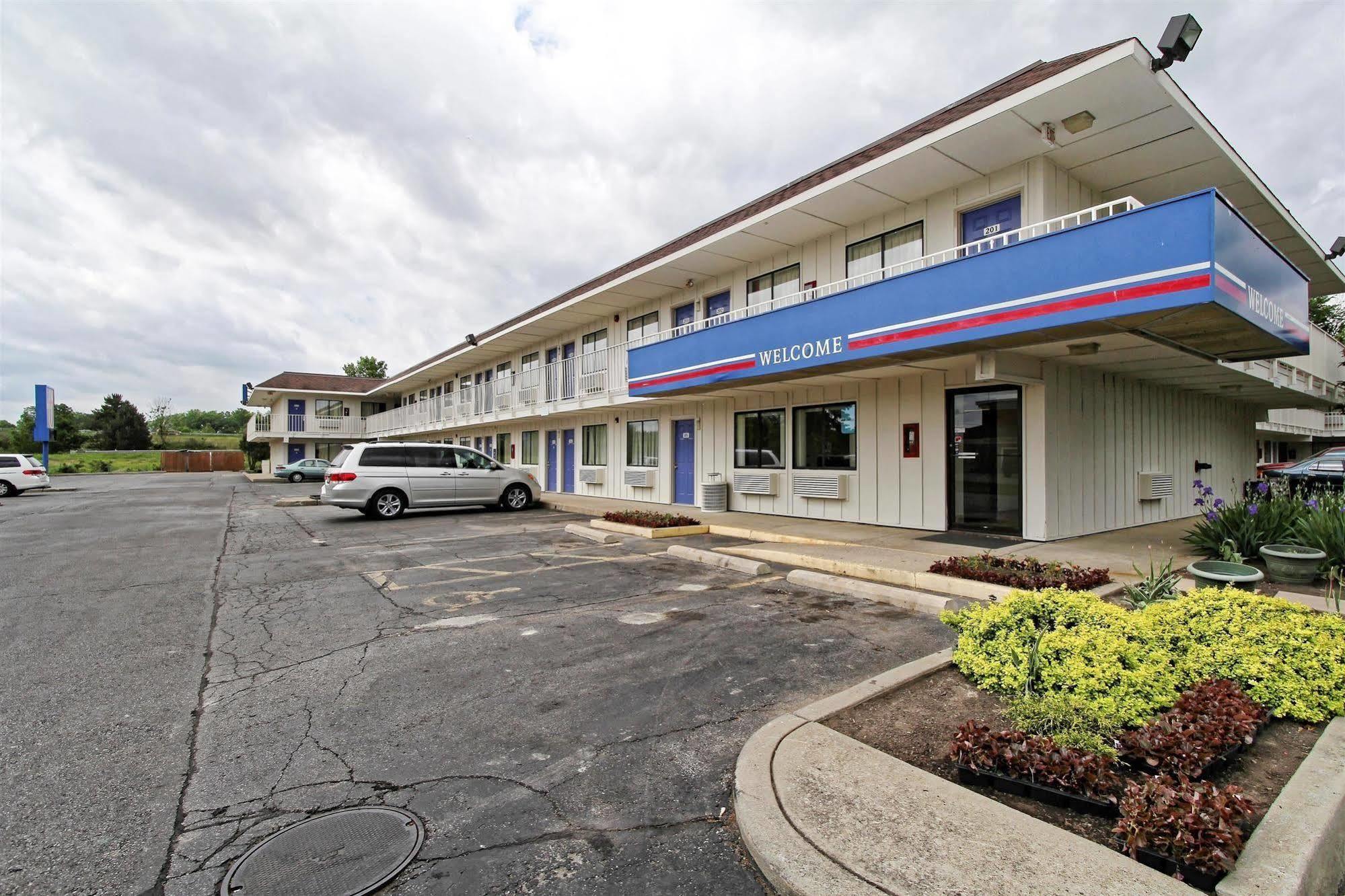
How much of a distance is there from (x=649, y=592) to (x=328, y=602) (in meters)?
3.54

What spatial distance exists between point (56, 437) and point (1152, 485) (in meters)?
90.4

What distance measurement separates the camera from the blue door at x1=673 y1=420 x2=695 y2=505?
16375 mm

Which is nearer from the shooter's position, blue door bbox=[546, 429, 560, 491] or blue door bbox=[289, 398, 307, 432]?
blue door bbox=[546, 429, 560, 491]

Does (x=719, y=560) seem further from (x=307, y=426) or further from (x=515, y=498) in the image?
(x=307, y=426)

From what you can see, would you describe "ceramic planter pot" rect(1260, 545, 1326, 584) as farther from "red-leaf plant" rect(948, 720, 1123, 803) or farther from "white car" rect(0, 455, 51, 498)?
"white car" rect(0, 455, 51, 498)

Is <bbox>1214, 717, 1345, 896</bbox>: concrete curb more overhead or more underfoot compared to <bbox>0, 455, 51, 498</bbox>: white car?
more underfoot

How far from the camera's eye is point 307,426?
4325 cm

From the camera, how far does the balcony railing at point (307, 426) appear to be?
4288cm

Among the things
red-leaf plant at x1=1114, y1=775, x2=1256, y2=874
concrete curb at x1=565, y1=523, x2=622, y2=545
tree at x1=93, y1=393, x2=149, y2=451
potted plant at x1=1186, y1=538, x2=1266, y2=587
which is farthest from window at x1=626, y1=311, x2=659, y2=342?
tree at x1=93, y1=393, x2=149, y2=451

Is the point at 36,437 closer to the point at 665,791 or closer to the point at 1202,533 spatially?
the point at 665,791

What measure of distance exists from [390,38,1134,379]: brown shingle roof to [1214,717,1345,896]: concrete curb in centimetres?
772

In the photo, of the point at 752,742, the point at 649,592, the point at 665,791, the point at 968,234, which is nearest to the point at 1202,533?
the point at 968,234

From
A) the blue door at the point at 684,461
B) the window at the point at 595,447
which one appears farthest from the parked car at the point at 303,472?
the blue door at the point at 684,461

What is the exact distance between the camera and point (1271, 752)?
9.83ft
